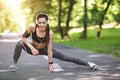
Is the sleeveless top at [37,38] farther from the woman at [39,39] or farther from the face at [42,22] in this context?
the face at [42,22]

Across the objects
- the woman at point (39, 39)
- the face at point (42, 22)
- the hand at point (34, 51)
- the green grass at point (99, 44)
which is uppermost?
the face at point (42, 22)

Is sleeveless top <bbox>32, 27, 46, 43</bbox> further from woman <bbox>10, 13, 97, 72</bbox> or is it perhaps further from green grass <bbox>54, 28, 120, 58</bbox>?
green grass <bbox>54, 28, 120, 58</bbox>

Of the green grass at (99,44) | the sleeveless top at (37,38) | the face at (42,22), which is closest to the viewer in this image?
the face at (42,22)

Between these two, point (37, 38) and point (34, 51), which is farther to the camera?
point (37, 38)

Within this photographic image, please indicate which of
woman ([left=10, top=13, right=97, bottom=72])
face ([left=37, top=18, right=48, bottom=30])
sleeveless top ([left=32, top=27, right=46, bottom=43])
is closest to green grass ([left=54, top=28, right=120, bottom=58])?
woman ([left=10, top=13, right=97, bottom=72])

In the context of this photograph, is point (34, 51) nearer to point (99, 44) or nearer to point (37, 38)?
point (37, 38)

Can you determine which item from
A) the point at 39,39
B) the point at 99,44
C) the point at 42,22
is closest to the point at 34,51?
the point at 39,39

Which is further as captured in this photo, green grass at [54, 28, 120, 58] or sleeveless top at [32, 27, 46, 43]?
green grass at [54, 28, 120, 58]

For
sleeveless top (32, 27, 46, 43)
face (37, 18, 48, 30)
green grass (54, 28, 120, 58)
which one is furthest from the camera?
green grass (54, 28, 120, 58)

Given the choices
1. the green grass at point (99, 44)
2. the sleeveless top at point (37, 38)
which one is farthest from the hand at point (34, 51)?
the green grass at point (99, 44)

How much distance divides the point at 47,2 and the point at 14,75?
4198 centimetres

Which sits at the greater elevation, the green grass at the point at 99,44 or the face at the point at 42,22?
the face at the point at 42,22

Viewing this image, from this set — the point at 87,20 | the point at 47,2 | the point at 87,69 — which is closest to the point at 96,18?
the point at 87,20

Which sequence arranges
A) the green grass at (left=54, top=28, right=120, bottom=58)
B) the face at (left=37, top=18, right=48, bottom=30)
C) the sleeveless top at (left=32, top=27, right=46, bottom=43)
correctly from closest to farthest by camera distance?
1. the face at (left=37, top=18, right=48, bottom=30)
2. the sleeveless top at (left=32, top=27, right=46, bottom=43)
3. the green grass at (left=54, top=28, right=120, bottom=58)
